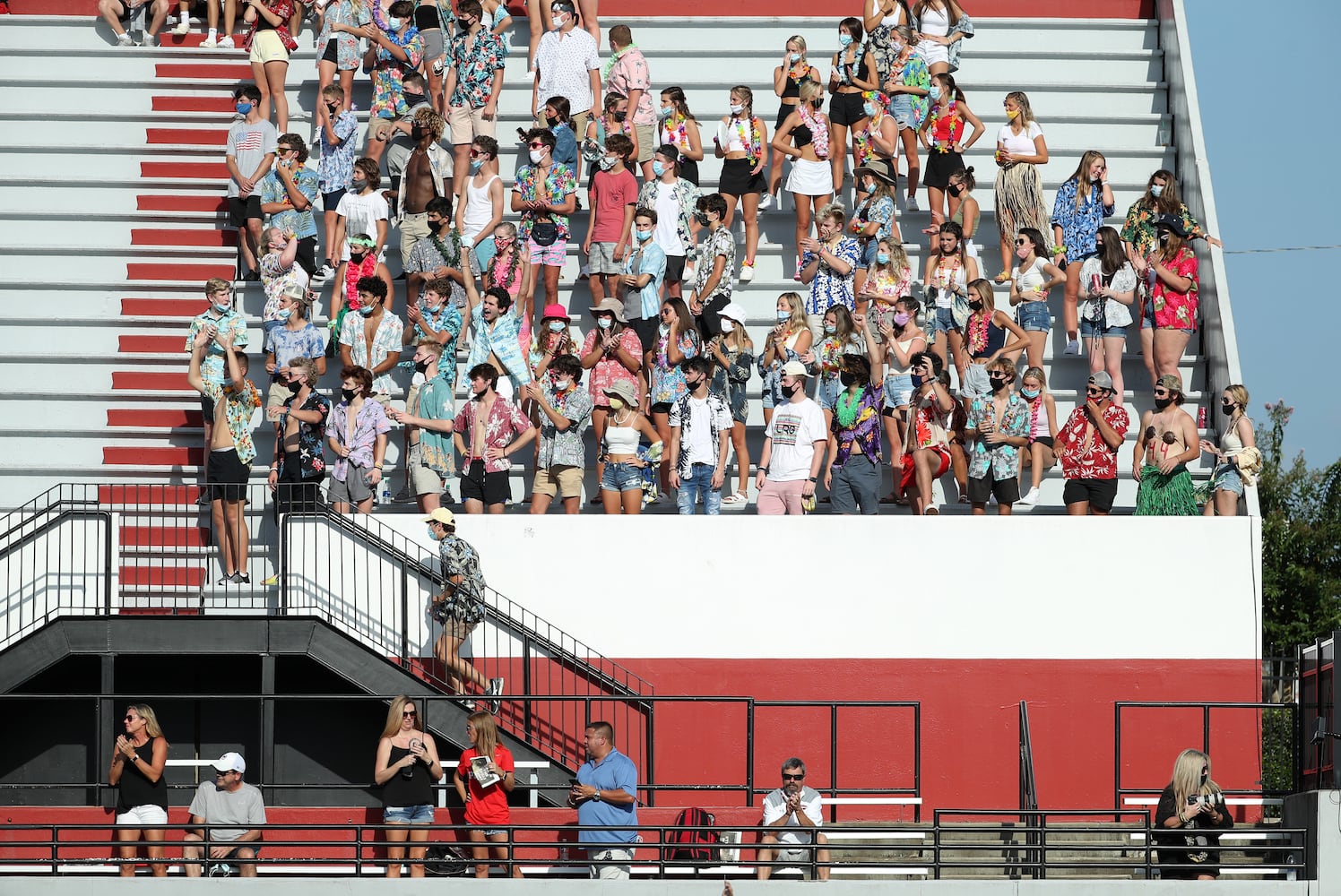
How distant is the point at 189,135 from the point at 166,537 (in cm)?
600

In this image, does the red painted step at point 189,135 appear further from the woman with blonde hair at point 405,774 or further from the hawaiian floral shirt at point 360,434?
the woman with blonde hair at point 405,774

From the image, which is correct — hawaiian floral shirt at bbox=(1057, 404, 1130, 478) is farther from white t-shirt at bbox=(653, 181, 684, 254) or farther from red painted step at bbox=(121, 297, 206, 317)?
red painted step at bbox=(121, 297, 206, 317)

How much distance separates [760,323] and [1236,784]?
19.8 feet

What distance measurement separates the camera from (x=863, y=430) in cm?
1662

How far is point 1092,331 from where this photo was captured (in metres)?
18.2

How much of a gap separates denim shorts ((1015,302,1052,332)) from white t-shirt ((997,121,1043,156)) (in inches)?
72.8

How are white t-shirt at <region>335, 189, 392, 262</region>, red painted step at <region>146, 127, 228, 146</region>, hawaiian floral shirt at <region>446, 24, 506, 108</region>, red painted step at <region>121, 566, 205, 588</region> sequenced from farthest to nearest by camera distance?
red painted step at <region>146, 127, 228, 146</region> < hawaiian floral shirt at <region>446, 24, 506, 108</region> < white t-shirt at <region>335, 189, 392, 262</region> < red painted step at <region>121, 566, 205, 588</region>

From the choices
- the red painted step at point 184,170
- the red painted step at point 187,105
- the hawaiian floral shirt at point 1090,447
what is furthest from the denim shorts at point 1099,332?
the red painted step at point 187,105

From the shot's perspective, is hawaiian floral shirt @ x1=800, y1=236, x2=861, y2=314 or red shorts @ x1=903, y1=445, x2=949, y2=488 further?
hawaiian floral shirt @ x1=800, y1=236, x2=861, y2=314

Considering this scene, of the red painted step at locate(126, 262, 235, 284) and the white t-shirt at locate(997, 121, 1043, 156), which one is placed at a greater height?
the white t-shirt at locate(997, 121, 1043, 156)

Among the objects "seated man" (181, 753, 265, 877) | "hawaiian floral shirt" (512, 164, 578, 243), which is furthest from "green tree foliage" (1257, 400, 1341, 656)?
"seated man" (181, 753, 265, 877)

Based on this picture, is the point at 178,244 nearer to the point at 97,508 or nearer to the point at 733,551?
the point at 97,508

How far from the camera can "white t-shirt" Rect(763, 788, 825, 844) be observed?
13664 millimetres

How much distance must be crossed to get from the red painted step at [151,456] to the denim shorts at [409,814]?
5.34m
